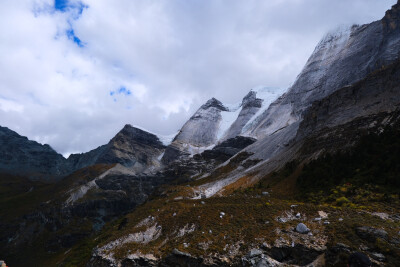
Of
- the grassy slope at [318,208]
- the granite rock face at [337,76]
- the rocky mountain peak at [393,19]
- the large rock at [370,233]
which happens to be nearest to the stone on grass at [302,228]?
the grassy slope at [318,208]

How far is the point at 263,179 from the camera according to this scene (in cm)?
6278

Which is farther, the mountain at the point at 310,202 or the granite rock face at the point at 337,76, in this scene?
the granite rock face at the point at 337,76

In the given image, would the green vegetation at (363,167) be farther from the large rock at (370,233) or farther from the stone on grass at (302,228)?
the stone on grass at (302,228)

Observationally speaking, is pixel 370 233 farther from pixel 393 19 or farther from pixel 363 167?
pixel 393 19

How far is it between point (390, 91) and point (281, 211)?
4092 cm

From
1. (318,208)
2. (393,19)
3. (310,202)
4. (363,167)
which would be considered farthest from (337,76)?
(318,208)

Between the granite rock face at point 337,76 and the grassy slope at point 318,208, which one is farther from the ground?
the granite rock face at point 337,76

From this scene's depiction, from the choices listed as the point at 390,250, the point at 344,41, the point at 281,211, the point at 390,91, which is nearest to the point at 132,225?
the point at 281,211

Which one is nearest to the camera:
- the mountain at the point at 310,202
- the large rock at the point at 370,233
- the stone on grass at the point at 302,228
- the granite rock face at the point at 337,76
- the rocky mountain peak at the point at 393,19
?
the large rock at the point at 370,233

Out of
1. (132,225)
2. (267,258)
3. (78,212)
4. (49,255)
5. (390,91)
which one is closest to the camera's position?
(267,258)

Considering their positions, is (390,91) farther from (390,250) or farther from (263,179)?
(390,250)

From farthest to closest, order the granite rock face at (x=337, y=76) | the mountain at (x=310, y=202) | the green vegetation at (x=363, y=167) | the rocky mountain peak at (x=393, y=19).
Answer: the rocky mountain peak at (x=393, y=19), the granite rock face at (x=337, y=76), the green vegetation at (x=363, y=167), the mountain at (x=310, y=202)

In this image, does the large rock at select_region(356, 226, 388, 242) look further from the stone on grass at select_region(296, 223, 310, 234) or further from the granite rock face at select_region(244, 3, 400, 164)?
the granite rock face at select_region(244, 3, 400, 164)

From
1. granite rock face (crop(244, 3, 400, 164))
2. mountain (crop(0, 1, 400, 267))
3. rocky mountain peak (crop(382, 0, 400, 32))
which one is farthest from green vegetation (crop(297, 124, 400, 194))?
rocky mountain peak (crop(382, 0, 400, 32))
